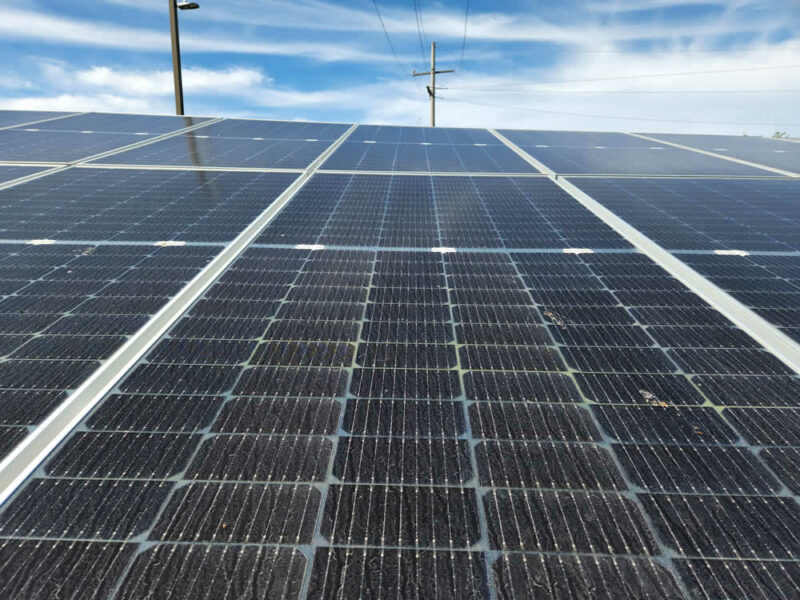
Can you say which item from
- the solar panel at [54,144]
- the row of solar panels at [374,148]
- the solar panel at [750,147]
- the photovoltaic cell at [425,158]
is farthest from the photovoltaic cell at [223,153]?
the solar panel at [750,147]

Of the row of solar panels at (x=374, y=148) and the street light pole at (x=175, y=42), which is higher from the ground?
the street light pole at (x=175, y=42)

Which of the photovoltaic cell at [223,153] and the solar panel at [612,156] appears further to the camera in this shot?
the solar panel at [612,156]

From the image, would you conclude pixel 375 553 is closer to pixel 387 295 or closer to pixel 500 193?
pixel 387 295

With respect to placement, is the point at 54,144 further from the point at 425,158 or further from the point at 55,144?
the point at 425,158

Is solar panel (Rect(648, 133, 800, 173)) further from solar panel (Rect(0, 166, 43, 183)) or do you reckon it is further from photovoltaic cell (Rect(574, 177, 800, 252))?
solar panel (Rect(0, 166, 43, 183))

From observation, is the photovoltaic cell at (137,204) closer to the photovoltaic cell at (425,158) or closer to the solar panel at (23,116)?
the photovoltaic cell at (425,158)
